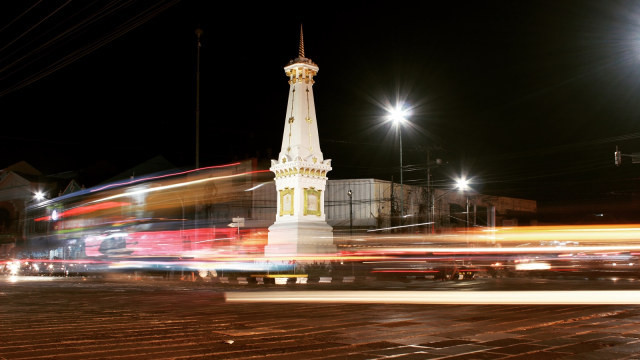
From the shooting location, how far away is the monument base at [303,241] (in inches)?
1312

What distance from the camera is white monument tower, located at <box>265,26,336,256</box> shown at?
1324 inches

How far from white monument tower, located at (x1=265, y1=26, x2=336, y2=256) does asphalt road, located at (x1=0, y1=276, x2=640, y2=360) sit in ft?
70.5

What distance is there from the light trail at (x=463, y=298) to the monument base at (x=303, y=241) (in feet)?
57.2

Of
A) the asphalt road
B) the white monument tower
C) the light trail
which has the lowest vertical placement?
the light trail

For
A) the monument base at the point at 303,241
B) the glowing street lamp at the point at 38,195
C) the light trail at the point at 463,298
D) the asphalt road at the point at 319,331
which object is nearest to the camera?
the asphalt road at the point at 319,331

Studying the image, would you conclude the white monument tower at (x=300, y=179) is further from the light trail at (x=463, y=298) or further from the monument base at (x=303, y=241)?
the light trail at (x=463, y=298)

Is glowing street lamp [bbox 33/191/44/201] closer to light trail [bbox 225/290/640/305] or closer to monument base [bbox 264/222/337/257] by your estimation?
monument base [bbox 264/222/337/257]

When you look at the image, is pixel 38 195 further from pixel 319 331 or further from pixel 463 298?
pixel 319 331

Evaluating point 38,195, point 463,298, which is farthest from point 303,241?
point 38,195

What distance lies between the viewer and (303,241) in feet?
109

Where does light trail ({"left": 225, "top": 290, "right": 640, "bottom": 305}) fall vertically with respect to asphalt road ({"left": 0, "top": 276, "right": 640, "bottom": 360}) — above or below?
below

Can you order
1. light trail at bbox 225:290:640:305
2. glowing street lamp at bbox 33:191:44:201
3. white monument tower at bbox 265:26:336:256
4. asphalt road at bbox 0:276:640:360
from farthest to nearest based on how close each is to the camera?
glowing street lamp at bbox 33:191:44:201
white monument tower at bbox 265:26:336:256
light trail at bbox 225:290:640:305
asphalt road at bbox 0:276:640:360

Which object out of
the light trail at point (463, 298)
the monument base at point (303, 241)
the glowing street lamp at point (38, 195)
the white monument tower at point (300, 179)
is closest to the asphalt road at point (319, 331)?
the light trail at point (463, 298)

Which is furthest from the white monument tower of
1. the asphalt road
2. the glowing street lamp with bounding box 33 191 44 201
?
the glowing street lamp with bounding box 33 191 44 201
